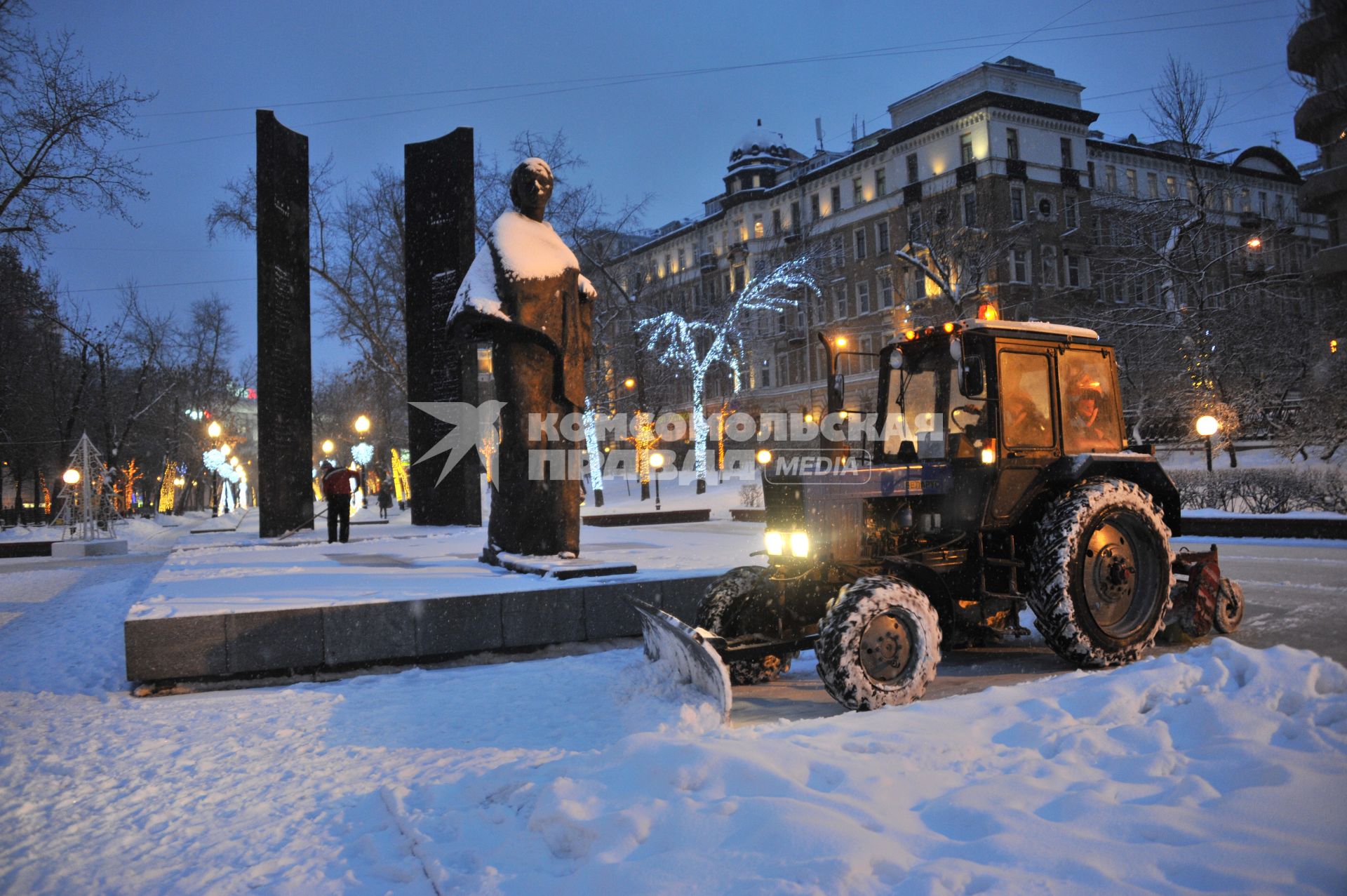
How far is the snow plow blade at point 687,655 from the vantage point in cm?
540

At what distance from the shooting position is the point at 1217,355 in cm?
2844

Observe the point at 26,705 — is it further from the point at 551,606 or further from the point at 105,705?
the point at 551,606

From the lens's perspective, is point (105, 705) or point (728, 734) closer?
point (728, 734)

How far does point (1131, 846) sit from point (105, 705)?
22.4 feet

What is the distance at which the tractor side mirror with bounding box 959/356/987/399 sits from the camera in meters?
6.50

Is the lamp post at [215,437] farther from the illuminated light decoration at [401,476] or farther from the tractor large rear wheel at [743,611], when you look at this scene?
the tractor large rear wheel at [743,611]

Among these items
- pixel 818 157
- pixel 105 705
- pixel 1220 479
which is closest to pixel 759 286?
pixel 1220 479

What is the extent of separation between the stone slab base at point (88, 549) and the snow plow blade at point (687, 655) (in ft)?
76.0

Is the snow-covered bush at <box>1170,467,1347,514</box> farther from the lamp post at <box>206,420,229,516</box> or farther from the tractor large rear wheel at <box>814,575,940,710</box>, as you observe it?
the lamp post at <box>206,420,229,516</box>

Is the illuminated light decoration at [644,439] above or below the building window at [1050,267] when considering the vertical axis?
below

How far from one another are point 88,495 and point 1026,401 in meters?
26.0

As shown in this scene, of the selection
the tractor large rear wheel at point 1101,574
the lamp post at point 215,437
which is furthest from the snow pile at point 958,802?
the lamp post at point 215,437

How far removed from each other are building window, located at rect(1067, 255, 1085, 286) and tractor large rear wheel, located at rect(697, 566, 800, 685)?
50.1m

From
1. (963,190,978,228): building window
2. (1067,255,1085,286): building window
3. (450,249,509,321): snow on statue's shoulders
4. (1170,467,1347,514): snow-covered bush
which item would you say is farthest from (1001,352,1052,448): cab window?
(1067,255,1085,286): building window
